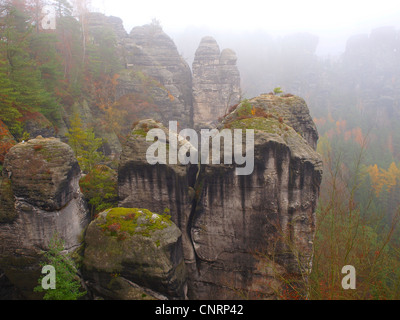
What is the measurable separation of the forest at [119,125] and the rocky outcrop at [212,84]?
136 inches

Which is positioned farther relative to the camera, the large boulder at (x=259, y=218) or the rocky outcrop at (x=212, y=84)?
the rocky outcrop at (x=212, y=84)

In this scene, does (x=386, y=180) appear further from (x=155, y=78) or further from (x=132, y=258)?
(x=132, y=258)

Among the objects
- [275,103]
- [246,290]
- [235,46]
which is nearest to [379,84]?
[235,46]

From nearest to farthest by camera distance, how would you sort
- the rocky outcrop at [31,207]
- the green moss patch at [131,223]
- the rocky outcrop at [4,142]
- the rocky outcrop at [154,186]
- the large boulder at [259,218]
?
the rocky outcrop at [31,207] → the green moss patch at [131,223] → the large boulder at [259,218] → the rocky outcrop at [154,186] → the rocky outcrop at [4,142]

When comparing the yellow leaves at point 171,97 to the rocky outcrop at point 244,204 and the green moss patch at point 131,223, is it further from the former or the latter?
the green moss patch at point 131,223

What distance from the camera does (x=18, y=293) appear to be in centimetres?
1088

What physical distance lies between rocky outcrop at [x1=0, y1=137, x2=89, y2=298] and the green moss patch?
1.80m

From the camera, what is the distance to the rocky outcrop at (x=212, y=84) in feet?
113

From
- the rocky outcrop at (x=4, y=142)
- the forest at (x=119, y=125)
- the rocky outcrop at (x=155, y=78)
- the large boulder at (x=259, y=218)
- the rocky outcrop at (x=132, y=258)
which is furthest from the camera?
the rocky outcrop at (x=155, y=78)

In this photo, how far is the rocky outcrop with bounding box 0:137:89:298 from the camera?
10.1 metres

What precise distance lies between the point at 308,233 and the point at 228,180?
422 cm

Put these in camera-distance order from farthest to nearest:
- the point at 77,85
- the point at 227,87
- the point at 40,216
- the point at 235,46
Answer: the point at 235,46 < the point at 227,87 < the point at 77,85 < the point at 40,216

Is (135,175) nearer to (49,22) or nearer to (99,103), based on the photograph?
(99,103)

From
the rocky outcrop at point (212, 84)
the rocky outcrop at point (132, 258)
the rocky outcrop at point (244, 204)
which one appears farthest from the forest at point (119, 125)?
the rocky outcrop at point (212, 84)
